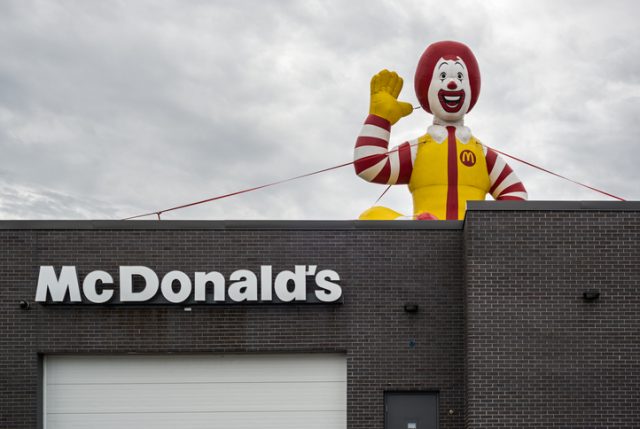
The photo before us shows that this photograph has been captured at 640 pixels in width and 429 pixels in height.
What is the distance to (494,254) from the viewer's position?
16.5m

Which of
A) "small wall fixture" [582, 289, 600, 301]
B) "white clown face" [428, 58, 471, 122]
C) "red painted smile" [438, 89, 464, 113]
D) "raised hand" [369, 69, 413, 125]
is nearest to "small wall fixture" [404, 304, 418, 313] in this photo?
"small wall fixture" [582, 289, 600, 301]

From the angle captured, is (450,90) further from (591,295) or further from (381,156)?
(591,295)

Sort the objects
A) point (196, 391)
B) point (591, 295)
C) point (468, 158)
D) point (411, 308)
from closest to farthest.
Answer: point (591, 295) → point (411, 308) → point (196, 391) → point (468, 158)

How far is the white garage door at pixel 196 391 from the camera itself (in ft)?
57.9

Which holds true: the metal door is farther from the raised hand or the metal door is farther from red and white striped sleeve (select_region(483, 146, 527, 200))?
the raised hand

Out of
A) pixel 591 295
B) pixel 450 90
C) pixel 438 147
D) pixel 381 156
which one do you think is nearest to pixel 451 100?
pixel 450 90

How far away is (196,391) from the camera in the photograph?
17.7 metres

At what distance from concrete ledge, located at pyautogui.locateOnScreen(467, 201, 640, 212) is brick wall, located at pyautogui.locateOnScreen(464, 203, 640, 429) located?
22 mm

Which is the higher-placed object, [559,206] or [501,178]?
[501,178]

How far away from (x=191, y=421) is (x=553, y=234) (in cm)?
671

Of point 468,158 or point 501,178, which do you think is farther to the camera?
point 501,178

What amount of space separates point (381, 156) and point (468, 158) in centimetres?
163

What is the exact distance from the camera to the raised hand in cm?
1991

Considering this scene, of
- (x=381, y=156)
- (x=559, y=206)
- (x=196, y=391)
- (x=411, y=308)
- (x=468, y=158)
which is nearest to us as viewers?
(x=559, y=206)
